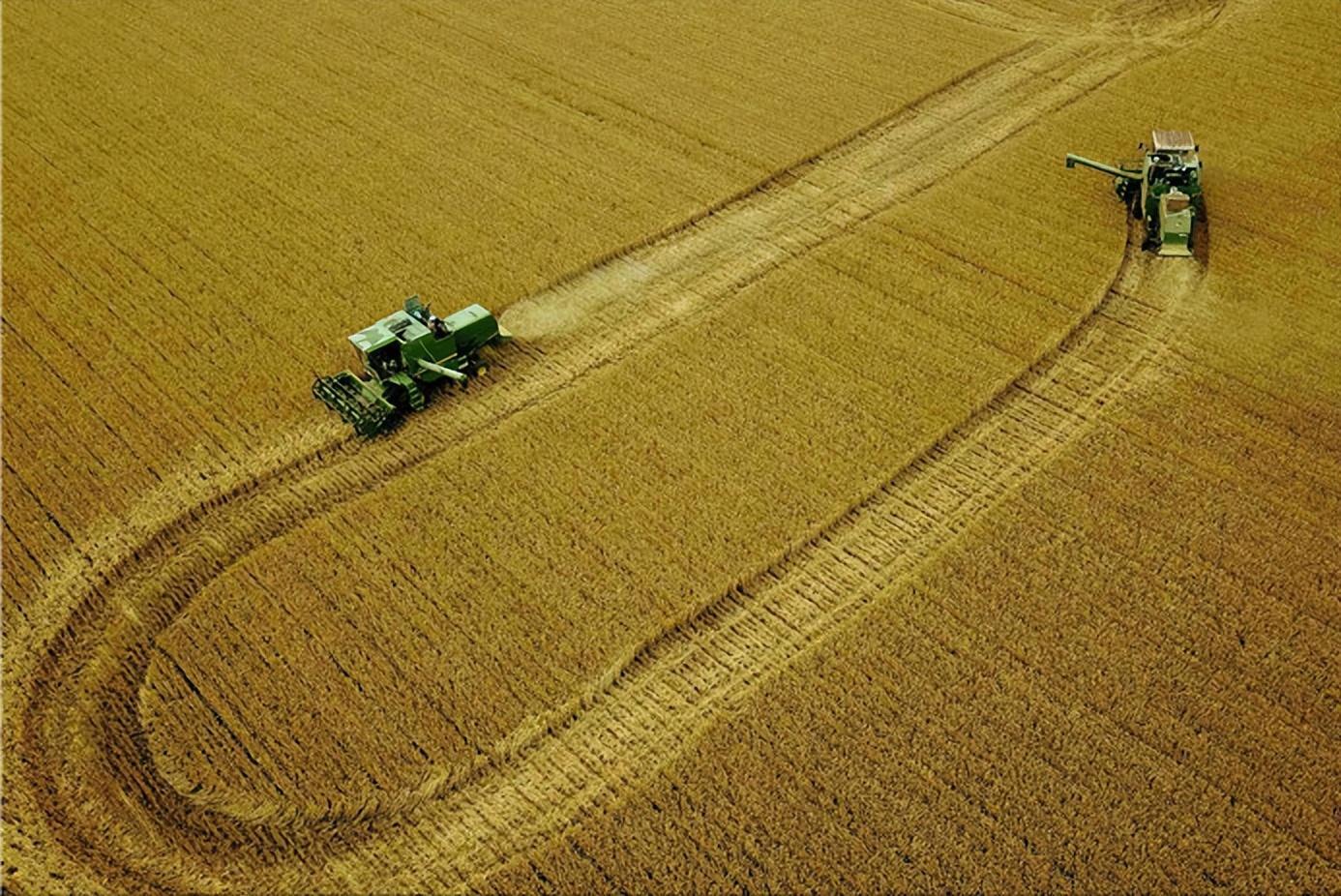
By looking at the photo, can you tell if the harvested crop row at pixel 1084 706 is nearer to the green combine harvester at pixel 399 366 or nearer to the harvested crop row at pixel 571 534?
the harvested crop row at pixel 571 534

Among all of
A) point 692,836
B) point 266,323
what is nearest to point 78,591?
point 266,323

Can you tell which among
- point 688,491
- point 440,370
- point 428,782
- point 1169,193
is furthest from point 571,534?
point 1169,193

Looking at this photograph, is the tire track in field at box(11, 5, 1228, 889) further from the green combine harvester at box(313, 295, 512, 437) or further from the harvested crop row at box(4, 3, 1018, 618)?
the harvested crop row at box(4, 3, 1018, 618)

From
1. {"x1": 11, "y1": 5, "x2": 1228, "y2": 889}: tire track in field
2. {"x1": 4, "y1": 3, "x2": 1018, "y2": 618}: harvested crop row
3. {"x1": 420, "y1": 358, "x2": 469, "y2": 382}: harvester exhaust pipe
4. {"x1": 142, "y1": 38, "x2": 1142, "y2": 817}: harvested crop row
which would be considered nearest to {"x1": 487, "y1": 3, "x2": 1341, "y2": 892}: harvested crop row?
{"x1": 11, "y1": 5, "x2": 1228, "y2": 889}: tire track in field

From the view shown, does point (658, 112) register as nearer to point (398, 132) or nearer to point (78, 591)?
point (398, 132)

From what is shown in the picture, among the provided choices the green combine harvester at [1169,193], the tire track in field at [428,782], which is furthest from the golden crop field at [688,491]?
the green combine harvester at [1169,193]

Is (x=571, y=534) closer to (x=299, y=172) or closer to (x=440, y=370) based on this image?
(x=440, y=370)

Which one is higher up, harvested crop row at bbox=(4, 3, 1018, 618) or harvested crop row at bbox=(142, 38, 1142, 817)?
harvested crop row at bbox=(4, 3, 1018, 618)
